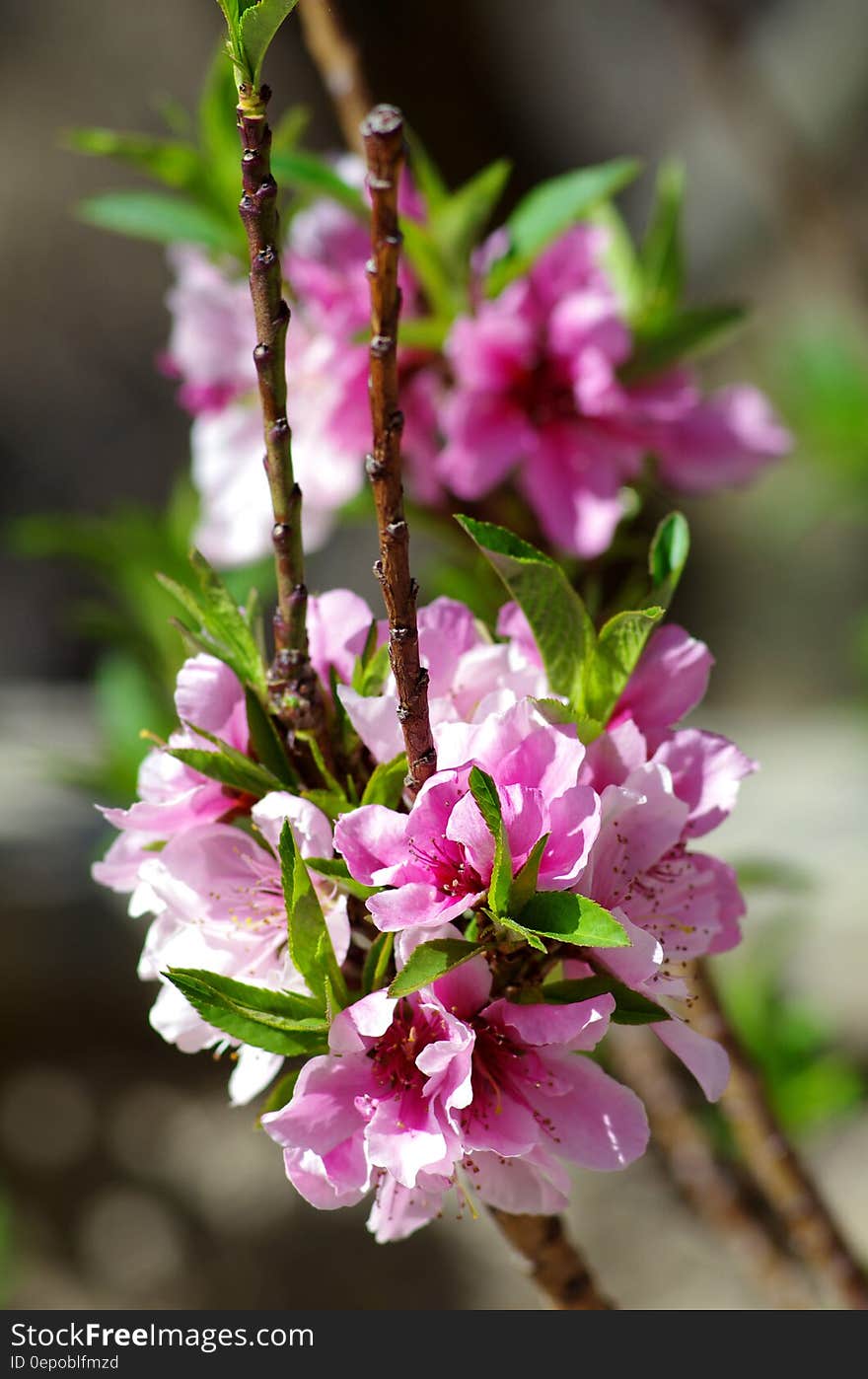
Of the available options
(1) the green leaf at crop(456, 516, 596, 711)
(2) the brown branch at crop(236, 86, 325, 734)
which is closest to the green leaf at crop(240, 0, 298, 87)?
(2) the brown branch at crop(236, 86, 325, 734)

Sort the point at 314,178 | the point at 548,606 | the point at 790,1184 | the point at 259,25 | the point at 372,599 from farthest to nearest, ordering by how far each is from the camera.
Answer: the point at 372,599 → the point at 790,1184 → the point at 314,178 → the point at 548,606 → the point at 259,25

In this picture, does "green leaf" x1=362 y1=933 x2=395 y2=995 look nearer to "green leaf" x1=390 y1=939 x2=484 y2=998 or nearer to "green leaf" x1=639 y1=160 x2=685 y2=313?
"green leaf" x1=390 y1=939 x2=484 y2=998

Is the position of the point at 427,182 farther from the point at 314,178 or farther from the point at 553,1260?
the point at 553,1260

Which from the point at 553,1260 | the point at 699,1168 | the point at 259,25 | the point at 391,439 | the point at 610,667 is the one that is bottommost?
the point at 699,1168

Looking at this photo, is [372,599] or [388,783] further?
[372,599]

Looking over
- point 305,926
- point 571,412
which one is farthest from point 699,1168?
point 305,926

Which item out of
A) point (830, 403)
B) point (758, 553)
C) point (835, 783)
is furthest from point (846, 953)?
point (758, 553)

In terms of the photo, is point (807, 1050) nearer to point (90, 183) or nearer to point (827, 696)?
point (827, 696)
